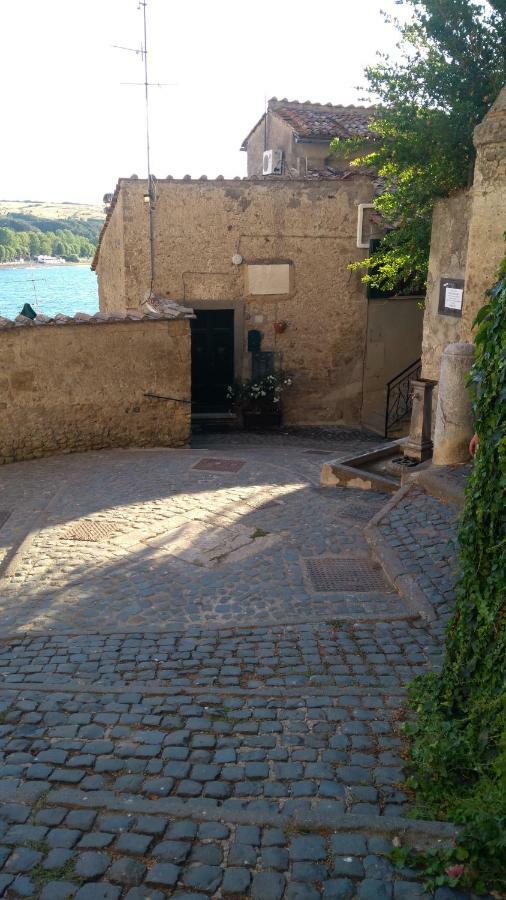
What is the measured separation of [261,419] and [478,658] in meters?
12.5

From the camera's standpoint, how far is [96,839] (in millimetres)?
3430

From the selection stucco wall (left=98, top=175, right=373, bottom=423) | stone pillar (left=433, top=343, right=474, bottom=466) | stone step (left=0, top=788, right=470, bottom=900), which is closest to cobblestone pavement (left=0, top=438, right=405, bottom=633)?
stone pillar (left=433, top=343, right=474, bottom=466)

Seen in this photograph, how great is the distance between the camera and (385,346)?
17.1m

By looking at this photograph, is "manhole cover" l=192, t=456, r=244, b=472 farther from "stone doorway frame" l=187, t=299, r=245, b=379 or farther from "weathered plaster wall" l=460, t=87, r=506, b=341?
"stone doorway frame" l=187, t=299, r=245, b=379

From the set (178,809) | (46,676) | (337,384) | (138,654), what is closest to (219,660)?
(138,654)

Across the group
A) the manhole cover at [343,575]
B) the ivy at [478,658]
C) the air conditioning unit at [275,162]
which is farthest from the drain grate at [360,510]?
the air conditioning unit at [275,162]

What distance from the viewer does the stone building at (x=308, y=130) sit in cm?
1669

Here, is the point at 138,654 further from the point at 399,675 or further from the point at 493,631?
the point at 493,631

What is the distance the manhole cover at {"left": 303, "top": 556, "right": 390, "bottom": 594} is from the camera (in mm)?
6973

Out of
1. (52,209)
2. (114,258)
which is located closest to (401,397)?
(114,258)

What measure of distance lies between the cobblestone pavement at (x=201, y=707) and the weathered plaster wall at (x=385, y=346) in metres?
7.98

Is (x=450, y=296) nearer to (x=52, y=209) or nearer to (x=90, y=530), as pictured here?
(x=90, y=530)

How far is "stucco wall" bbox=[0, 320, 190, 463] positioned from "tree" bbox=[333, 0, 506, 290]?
14.5 feet

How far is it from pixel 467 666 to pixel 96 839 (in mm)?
2151
